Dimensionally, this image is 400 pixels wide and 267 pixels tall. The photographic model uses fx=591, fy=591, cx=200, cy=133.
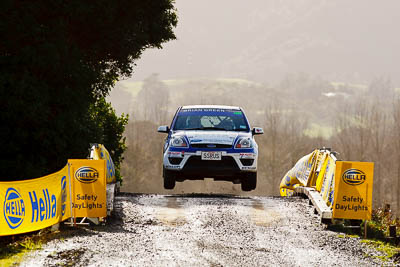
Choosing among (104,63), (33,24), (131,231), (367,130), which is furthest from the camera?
(367,130)

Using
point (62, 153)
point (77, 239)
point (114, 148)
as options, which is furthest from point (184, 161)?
point (114, 148)

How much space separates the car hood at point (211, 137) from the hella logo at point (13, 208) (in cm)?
506

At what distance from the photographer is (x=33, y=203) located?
9.79m

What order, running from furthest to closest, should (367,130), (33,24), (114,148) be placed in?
(367,130), (114,148), (33,24)

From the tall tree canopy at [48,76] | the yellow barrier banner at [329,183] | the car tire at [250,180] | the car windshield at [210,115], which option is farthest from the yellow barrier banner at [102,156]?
the yellow barrier banner at [329,183]

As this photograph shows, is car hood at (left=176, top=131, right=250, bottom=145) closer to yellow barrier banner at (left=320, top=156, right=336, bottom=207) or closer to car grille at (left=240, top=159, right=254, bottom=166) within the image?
car grille at (left=240, top=159, right=254, bottom=166)

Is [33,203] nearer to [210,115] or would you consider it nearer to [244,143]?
[244,143]

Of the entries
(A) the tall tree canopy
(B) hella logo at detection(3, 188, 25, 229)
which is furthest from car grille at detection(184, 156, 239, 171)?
(B) hella logo at detection(3, 188, 25, 229)

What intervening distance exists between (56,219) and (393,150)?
8128 cm

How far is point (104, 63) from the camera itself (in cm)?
1900

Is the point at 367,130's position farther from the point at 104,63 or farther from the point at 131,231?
the point at 131,231

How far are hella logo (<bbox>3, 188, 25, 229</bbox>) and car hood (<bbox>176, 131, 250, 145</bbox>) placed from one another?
16.6ft

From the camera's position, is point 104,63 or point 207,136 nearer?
point 207,136

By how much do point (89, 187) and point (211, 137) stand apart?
400 centimetres
